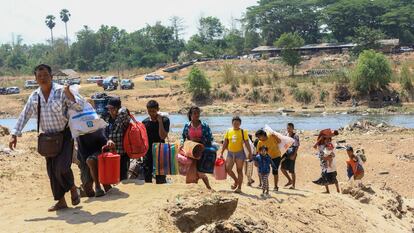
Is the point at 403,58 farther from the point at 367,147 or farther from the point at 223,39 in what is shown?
the point at 367,147

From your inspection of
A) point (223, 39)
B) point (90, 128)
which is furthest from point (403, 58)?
point (90, 128)

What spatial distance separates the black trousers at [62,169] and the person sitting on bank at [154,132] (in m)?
1.88

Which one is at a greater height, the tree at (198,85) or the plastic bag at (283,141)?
the tree at (198,85)

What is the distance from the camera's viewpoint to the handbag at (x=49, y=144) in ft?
21.7

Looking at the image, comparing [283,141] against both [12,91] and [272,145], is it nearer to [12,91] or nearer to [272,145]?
[272,145]

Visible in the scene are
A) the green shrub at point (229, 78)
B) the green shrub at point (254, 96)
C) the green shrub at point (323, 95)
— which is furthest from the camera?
the green shrub at point (229, 78)

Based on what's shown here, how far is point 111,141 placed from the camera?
23.8 feet

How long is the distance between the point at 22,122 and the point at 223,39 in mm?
95934

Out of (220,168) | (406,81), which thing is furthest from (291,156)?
(406,81)

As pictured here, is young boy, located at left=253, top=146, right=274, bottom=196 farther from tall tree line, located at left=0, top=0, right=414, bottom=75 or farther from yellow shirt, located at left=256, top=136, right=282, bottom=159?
tall tree line, located at left=0, top=0, right=414, bottom=75

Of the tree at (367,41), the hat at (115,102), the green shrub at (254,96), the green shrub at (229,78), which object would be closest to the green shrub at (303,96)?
the green shrub at (254,96)

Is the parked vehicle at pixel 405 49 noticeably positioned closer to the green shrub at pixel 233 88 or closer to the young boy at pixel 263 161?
the green shrub at pixel 233 88

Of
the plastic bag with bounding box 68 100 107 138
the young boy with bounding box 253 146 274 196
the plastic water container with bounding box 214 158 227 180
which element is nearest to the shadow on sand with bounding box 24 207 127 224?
the plastic bag with bounding box 68 100 107 138

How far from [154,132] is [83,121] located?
193cm
